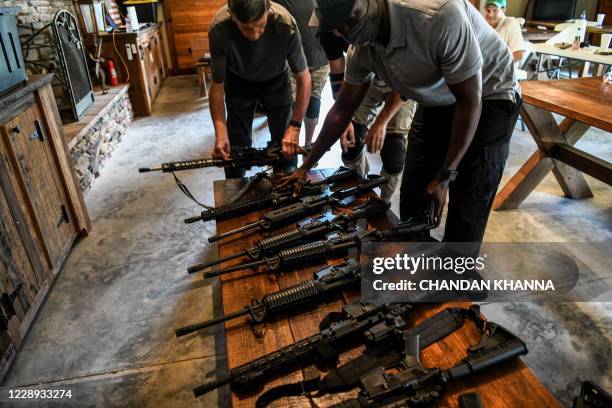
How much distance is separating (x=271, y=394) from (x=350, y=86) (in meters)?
1.15

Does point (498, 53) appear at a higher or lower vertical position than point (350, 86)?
higher

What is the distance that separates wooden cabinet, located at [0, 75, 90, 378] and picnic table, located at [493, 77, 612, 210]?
8.50 feet

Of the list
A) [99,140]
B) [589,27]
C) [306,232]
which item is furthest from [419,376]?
[589,27]

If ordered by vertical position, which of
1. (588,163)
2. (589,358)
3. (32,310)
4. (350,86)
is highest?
(350,86)

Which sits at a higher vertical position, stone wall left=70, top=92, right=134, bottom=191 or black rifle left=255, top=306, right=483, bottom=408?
black rifle left=255, top=306, right=483, bottom=408

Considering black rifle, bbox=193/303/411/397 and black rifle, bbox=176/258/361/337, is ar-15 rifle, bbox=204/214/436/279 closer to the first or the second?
black rifle, bbox=176/258/361/337

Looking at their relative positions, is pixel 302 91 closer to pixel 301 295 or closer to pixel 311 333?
pixel 301 295

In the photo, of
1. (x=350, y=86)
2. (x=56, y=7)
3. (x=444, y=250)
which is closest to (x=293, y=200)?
(x=350, y=86)

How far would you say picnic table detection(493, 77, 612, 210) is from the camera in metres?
2.27

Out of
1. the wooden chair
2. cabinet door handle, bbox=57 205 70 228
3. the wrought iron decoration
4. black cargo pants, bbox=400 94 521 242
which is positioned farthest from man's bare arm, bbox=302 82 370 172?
the wooden chair

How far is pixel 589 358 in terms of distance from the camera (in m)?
1.73

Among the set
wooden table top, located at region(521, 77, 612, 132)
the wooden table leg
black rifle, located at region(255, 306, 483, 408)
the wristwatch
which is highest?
the wristwatch

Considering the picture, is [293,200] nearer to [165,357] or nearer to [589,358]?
[165,357]

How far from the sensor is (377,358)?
1.10m
